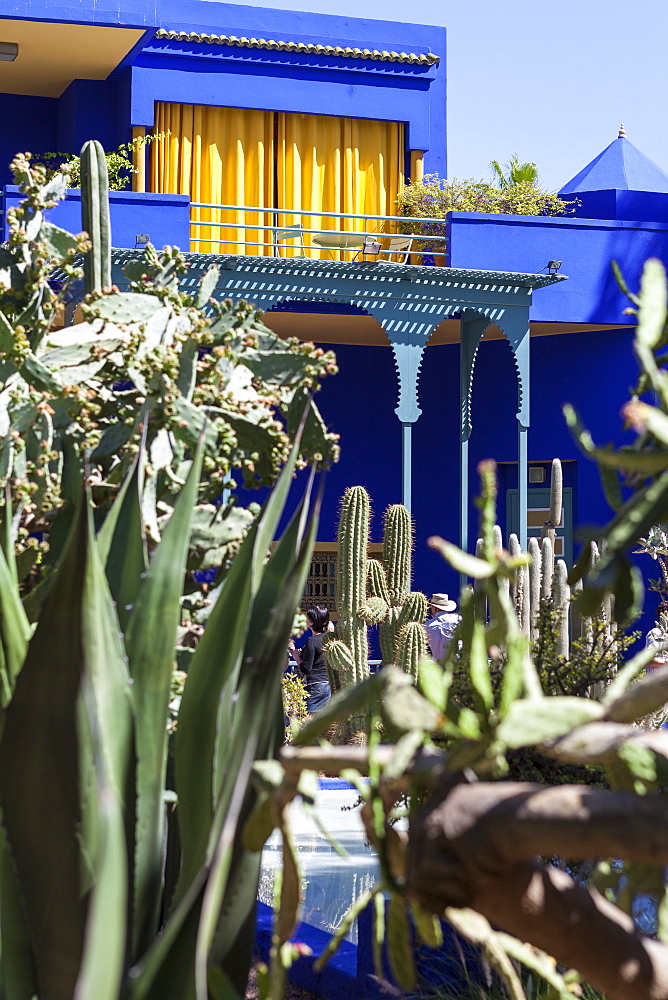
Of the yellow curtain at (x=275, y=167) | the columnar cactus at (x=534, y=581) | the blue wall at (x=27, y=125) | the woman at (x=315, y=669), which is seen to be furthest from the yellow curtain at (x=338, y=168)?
the columnar cactus at (x=534, y=581)

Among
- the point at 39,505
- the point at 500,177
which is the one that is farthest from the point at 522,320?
the point at 39,505

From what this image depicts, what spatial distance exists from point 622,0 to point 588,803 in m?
56.4

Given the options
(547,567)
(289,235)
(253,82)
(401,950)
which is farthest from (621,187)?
(401,950)

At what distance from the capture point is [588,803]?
3.39ft

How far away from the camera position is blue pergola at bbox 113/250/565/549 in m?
13.6

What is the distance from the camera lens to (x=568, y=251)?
16109 mm

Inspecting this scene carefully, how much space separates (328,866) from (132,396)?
4.65 m

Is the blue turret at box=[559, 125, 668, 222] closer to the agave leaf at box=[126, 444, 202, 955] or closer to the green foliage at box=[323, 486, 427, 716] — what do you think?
the green foliage at box=[323, 486, 427, 716]

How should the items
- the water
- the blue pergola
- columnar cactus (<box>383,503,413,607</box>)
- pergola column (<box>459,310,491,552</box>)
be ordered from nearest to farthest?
1. the water
2. columnar cactus (<box>383,503,413,607</box>)
3. the blue pergola
4. pergola column (<box>459,310,491,552</box>)

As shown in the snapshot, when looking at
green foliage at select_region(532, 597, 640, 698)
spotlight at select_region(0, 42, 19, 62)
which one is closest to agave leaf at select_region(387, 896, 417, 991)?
green foliage at select_region(532, 597, 640, 698)

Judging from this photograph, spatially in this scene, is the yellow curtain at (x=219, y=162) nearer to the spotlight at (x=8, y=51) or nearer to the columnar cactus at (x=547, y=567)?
the spotlight at (x=8, y=51)

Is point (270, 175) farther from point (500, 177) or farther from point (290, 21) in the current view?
point (500, 177)

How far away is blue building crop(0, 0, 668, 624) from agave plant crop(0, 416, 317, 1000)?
1321cm

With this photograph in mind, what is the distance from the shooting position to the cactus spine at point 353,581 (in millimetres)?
11227
